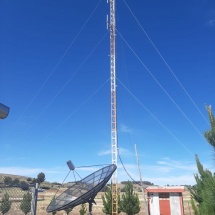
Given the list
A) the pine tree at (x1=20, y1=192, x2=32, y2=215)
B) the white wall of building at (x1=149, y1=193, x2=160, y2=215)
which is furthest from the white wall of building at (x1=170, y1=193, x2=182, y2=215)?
the pine tree at (x1=20, y1=192, x2=32, y2=215)

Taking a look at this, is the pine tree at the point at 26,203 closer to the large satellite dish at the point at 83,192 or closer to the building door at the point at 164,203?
the large satellite dish at the point at 83,192

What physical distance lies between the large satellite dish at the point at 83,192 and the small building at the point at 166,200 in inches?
889

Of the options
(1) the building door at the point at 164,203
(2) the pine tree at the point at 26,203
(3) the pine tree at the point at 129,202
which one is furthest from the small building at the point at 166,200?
(2) the pine tree at the point at 26,203

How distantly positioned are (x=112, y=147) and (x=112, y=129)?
275 centimetres

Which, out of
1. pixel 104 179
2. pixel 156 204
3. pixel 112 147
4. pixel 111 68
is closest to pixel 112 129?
pixel 112 147

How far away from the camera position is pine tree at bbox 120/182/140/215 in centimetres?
3962

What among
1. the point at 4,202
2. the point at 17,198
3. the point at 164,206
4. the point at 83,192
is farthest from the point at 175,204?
the point at 83,192

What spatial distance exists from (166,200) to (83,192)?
25656 mm

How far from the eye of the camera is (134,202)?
39969 mm

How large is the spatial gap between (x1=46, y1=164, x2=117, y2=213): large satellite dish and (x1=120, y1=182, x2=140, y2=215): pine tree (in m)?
19.1

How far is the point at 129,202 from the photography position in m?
40.2

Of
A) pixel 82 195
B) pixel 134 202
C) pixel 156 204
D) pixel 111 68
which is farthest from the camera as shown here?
pixel 111 68

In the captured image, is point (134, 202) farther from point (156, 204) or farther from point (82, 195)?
point (82, 195)

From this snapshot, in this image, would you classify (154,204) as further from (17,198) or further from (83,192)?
(83,192)
